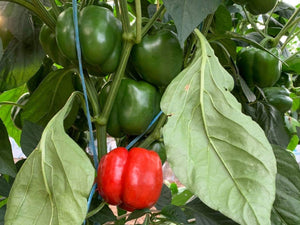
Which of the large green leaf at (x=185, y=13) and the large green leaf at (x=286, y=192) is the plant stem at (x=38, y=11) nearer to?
the large green leaf at (x=185, y=13)

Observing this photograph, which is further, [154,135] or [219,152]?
[154,135]

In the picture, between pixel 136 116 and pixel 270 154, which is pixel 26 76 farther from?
pixel 270 154

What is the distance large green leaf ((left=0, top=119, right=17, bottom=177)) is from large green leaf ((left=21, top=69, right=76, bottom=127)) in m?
0.16

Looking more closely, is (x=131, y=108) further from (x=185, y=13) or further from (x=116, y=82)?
(x=185, y=13)

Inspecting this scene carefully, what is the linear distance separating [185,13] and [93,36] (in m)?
0.15

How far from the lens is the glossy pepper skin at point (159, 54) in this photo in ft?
Answer: 1.77

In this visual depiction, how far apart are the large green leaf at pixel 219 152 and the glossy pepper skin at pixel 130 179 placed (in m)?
0.08

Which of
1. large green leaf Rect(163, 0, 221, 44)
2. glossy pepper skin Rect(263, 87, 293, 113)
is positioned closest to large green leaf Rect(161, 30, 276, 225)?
large green leaf Rect(163, 0, 221, 44)

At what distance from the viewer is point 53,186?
15.2 inches

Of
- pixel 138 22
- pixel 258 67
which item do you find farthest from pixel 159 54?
pixel 258 67

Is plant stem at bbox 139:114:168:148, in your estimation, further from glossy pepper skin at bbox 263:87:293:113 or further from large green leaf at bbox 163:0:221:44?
glossy pepper skin at bbox 263:87:293:113

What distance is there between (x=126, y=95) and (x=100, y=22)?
123 millimetres

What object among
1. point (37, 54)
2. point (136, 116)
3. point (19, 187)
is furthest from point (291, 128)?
point (19, 187)

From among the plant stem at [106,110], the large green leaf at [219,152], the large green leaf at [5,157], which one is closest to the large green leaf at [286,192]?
the large green leaf at [219,152]
